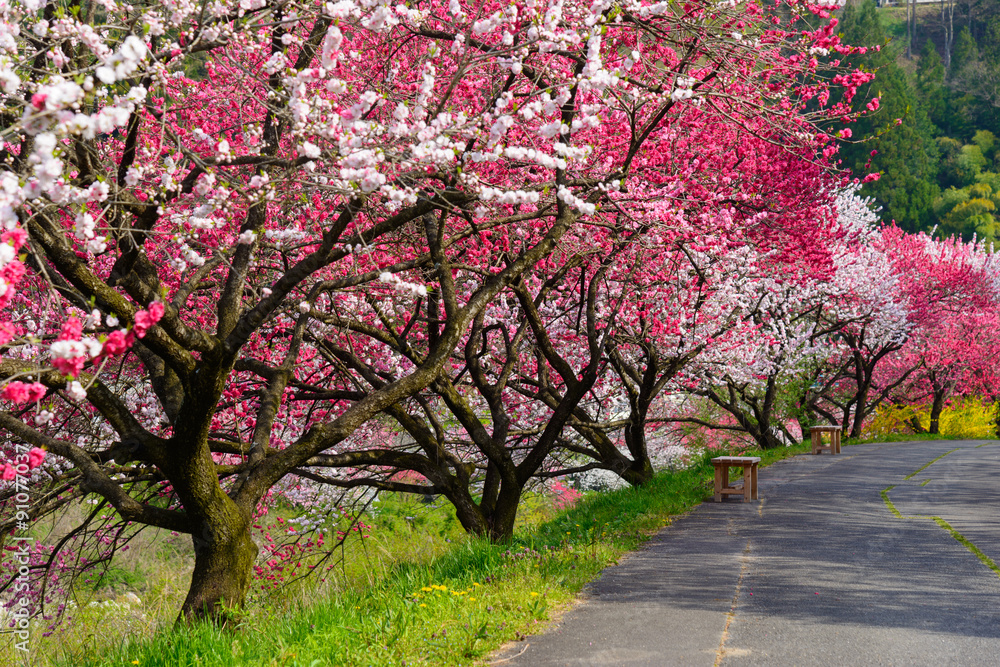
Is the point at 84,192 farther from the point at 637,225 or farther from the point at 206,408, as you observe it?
the point at 637,225

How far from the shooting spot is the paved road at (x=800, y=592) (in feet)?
15.9

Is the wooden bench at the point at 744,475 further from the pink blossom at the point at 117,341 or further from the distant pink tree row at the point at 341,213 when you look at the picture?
the pink blossom at the point at 117,341

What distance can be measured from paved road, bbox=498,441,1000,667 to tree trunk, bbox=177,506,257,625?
8.00 feet

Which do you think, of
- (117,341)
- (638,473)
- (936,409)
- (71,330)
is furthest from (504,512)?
(936,409)

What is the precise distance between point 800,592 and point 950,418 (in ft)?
91.3

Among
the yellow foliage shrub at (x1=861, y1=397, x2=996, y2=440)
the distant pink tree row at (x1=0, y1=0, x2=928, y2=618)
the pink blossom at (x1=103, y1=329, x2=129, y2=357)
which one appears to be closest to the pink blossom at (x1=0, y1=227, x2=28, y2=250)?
the distant pink tree row at (x1=0, y1=0, x2=928, y2=618)

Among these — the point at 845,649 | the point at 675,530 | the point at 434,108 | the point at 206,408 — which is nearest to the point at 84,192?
the point at 206,408

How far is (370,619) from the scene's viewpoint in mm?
5285

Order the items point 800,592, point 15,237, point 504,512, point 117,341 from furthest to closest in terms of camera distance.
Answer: point 504,512
point 800,592
point 117,341
point 15,237

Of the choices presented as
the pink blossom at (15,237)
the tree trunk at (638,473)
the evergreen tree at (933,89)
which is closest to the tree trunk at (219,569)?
the pink blossom at (15,237)

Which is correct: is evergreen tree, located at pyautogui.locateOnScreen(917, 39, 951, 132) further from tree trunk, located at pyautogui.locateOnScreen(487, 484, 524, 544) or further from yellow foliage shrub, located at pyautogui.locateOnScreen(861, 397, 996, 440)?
tree trunk, located at pyautogui.locateOnScreen(487, 484, 524, 544)

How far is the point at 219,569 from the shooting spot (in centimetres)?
623

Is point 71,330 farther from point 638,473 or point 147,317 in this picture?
point 638,473

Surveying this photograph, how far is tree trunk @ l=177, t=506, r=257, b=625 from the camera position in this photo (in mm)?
6129
